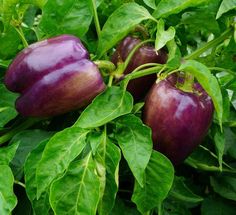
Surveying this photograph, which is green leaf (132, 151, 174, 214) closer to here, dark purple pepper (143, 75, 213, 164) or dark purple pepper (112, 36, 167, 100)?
dark purple pepper (143, 75, 213, 164)

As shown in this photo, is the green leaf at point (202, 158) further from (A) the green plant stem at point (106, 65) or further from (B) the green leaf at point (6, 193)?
(B) the green leaf at point (6, 193)

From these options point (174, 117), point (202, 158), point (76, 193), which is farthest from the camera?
point (202, 158)

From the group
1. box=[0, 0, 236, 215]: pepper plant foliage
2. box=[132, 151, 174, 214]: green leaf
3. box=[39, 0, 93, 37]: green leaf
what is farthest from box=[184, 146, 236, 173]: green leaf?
box=[39, 0, 93, 37]: green leaf

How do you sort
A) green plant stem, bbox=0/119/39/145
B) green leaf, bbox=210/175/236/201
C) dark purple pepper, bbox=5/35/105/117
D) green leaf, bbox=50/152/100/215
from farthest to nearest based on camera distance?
1. green leaf, bbox=210/175/236/201
2. green plant stem, bbox=0/119/39/145
3. dark purple pepper, bbox=5/35/105/117
4. green leaf, bbox=50/152/100/215

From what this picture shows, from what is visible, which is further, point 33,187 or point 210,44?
point 210,44

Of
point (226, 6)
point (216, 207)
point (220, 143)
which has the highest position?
point (226, 6)

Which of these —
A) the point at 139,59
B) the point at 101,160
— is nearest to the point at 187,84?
the point at 139,59

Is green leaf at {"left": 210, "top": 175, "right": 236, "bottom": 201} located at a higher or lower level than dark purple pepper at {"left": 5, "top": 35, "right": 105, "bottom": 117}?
lower

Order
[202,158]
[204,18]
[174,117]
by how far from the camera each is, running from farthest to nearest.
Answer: [202,158]
[204,18]
[174,117]

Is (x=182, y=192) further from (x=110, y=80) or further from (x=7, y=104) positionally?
(x=7, y=104)
